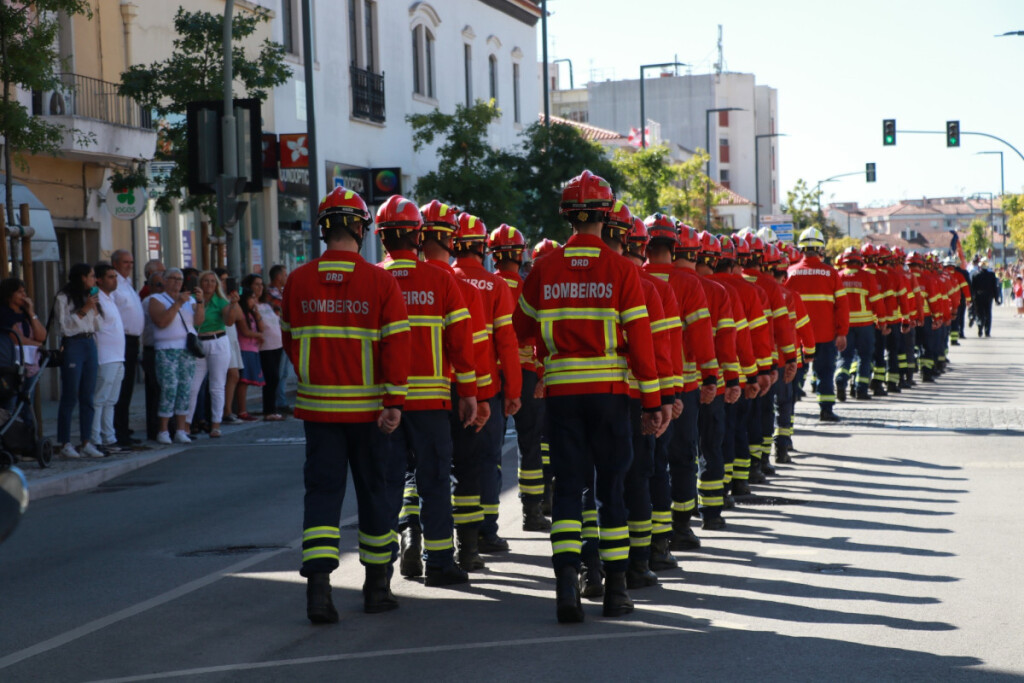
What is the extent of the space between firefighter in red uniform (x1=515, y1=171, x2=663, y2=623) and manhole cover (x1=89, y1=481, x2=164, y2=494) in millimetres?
6900

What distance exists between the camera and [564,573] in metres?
7.11

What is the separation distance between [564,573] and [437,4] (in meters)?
33.8

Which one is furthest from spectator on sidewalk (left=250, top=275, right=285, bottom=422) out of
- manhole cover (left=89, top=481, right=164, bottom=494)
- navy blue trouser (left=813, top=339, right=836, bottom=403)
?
navy blue trouser (left=813, top=339, right=836, bottom=403)

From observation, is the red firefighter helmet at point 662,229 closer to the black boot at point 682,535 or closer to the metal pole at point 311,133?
the black boot at point 682,535

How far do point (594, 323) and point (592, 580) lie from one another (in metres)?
1.41

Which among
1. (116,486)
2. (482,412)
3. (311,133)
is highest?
(311,133)

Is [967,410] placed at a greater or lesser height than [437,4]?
lesser

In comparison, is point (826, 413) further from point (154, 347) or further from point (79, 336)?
point (79, 336)

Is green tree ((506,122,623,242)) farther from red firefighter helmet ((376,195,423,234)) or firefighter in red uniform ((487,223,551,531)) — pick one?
red firefighter helmet ((376,195,423,234))

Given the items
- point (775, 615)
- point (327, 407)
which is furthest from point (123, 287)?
point (775, 615)

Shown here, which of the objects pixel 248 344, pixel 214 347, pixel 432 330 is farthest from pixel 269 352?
pixel 432 330

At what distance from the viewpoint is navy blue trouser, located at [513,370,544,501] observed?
10.4 metres

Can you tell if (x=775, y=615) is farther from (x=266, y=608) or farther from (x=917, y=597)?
(x=266, y=608)

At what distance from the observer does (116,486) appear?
526 inches
